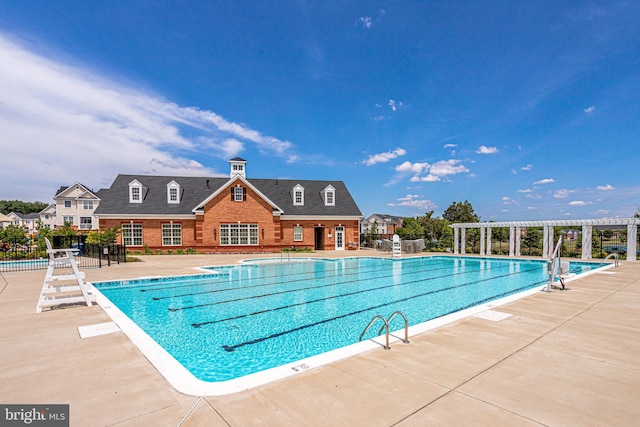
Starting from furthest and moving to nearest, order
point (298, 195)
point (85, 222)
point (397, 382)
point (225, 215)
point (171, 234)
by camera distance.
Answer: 1. point (85, 222)
2. point (298, 195)
3. point (225, 215)
4. point (171, 234)
5. point (397, 382)

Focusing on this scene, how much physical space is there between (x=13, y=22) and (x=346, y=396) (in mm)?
14586

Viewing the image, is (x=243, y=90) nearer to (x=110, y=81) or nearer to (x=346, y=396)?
(x=110, y=81)

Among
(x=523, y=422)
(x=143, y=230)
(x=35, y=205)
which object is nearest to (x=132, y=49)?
(x=143, y=230)

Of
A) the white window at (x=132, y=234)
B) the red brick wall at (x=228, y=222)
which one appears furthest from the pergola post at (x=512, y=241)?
the white window at (x=132, y=234)

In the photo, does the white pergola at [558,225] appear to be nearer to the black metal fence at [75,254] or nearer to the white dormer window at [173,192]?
the white dormer window at [173,192]

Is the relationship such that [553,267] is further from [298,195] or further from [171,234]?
[171,234]

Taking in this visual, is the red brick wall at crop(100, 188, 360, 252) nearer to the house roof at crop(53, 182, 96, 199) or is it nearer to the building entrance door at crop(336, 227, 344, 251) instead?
the building entrance door at crop(336, 227, 344, 251)

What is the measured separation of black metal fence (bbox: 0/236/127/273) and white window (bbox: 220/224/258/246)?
9.00 metres

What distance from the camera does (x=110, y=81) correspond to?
14922 millimetres

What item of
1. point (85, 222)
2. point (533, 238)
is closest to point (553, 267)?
point (533, 238)

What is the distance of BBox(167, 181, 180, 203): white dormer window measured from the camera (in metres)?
29.7

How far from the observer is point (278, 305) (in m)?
10.2

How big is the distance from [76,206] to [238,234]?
35.1 m

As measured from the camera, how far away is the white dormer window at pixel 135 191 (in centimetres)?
2856
